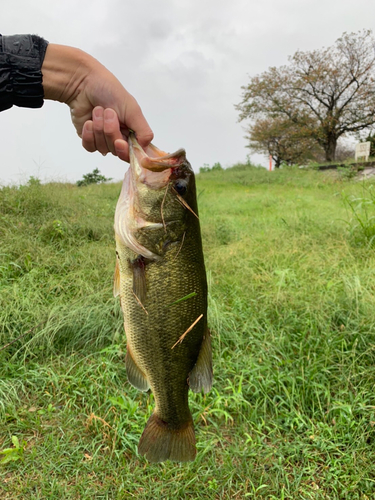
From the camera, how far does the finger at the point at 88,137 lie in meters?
1.62

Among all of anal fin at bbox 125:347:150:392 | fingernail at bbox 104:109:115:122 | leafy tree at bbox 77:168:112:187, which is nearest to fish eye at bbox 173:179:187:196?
fingernail at bbox 104:109:115:122

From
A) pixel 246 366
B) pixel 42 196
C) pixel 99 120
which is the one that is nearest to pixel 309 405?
pixel 246 366

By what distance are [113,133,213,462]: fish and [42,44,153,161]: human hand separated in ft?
0.42

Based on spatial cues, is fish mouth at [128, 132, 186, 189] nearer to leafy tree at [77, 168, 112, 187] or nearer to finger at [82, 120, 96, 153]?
finger at [82, 120, 96, 153]

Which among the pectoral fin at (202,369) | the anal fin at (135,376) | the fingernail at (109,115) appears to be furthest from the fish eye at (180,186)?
the anal fin at (135,376)

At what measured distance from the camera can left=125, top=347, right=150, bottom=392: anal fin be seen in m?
1.52

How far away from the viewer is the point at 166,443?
1.49 metres

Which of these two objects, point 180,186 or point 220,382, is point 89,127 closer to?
point 180,186

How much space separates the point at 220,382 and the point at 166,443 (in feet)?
4.89

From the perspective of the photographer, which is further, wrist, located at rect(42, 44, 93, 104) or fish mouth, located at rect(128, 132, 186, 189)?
wrist, located at rect(42, 44, 93, 104)

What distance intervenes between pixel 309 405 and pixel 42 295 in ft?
9.01

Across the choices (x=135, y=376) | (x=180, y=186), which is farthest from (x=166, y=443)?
(x=180, y=186)

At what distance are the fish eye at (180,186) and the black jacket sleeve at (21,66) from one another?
890 mm

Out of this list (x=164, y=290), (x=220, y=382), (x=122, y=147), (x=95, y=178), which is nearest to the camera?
(x=164, y=290)
